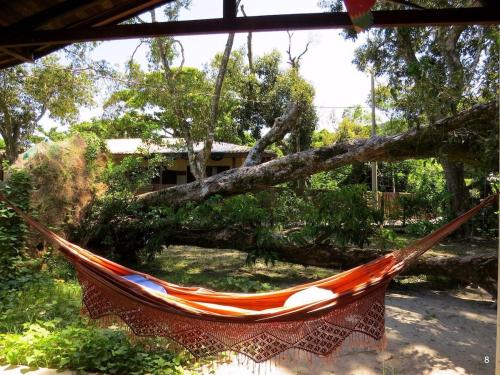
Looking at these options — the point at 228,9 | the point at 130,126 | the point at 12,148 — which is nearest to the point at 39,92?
the point at 12,148

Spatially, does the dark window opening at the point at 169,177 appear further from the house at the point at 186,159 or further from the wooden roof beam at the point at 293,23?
the wooden roof beam at the point at 293,23

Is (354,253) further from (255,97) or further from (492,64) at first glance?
(255,97)

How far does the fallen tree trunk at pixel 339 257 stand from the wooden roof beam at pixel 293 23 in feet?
8.01

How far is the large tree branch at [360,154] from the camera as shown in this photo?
4586 mm

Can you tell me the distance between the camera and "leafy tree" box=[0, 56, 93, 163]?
10.1m

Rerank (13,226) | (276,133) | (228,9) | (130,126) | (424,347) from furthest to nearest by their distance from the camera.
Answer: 1. (130,126)
2. (276,133)
3. (13,226)
4. (424,347)
5. (228,9)

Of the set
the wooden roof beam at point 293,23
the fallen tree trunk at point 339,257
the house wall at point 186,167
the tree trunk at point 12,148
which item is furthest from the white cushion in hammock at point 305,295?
the tree trunk at point 12,148

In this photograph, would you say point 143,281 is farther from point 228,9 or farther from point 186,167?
point 186,167

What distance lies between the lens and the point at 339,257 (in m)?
4.89

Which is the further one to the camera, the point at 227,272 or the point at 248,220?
the point at 227,272

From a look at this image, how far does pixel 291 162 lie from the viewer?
5867mm

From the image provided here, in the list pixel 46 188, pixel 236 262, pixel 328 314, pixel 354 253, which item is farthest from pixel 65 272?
pixel 328 314

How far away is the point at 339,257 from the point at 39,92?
29.7ft

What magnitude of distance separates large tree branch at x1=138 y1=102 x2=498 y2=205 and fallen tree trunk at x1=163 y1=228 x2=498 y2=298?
2.72ft
